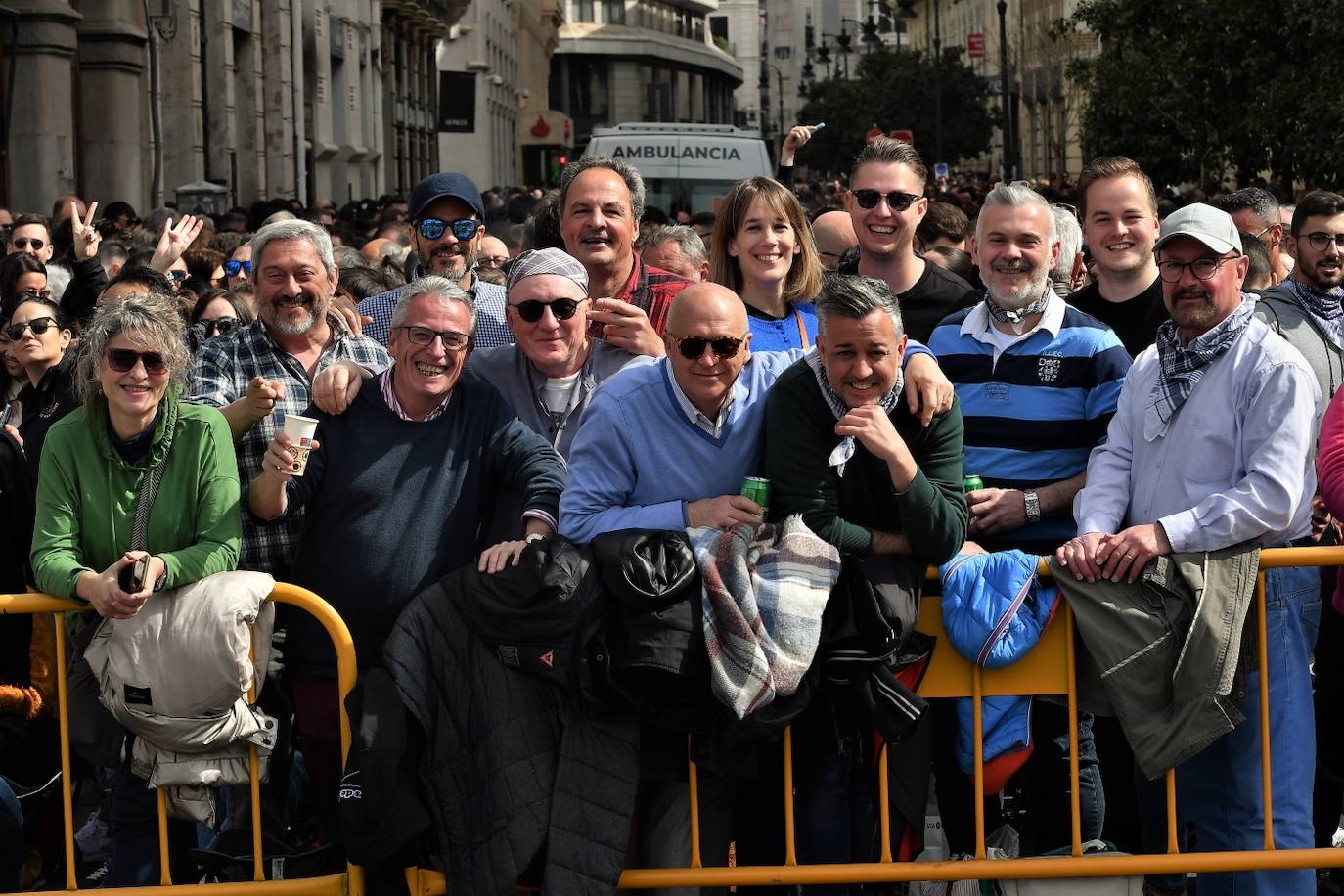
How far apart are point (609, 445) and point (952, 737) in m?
1.23

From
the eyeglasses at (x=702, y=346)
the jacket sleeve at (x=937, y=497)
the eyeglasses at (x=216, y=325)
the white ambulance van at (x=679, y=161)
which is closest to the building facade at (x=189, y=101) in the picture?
the white ambulance van at (x=679, y=161)

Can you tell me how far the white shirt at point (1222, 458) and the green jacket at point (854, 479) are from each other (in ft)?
1.64

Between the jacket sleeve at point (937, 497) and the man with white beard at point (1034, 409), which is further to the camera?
the man with white beard at point (1034, 409)

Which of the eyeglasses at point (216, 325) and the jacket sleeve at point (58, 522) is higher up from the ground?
the eyeglasses at point (216, 325)

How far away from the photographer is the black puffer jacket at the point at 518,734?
15.0 feet

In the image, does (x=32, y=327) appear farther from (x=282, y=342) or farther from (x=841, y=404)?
(x=841, y=404)

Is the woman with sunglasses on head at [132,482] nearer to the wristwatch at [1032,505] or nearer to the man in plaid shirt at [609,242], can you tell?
the man in plaid shirt at [609,242]

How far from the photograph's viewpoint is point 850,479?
4.78 m

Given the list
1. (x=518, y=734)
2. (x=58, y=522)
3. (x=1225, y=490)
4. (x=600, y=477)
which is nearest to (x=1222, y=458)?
(x=1225, y=490)

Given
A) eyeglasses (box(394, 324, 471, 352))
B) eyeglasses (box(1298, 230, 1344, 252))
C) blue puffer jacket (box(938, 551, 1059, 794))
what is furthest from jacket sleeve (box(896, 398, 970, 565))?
eyeglasses (box(1298, 230, 1344, 252))

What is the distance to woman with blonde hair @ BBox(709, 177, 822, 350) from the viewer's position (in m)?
5.95

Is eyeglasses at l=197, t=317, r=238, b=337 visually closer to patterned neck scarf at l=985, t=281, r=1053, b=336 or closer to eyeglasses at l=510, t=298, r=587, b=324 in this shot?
eyeglasses at l=510, t=298, r=587, b=324

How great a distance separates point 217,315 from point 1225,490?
4429mm

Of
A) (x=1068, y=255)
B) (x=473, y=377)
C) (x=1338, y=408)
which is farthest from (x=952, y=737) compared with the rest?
(x=1068, y=255)
